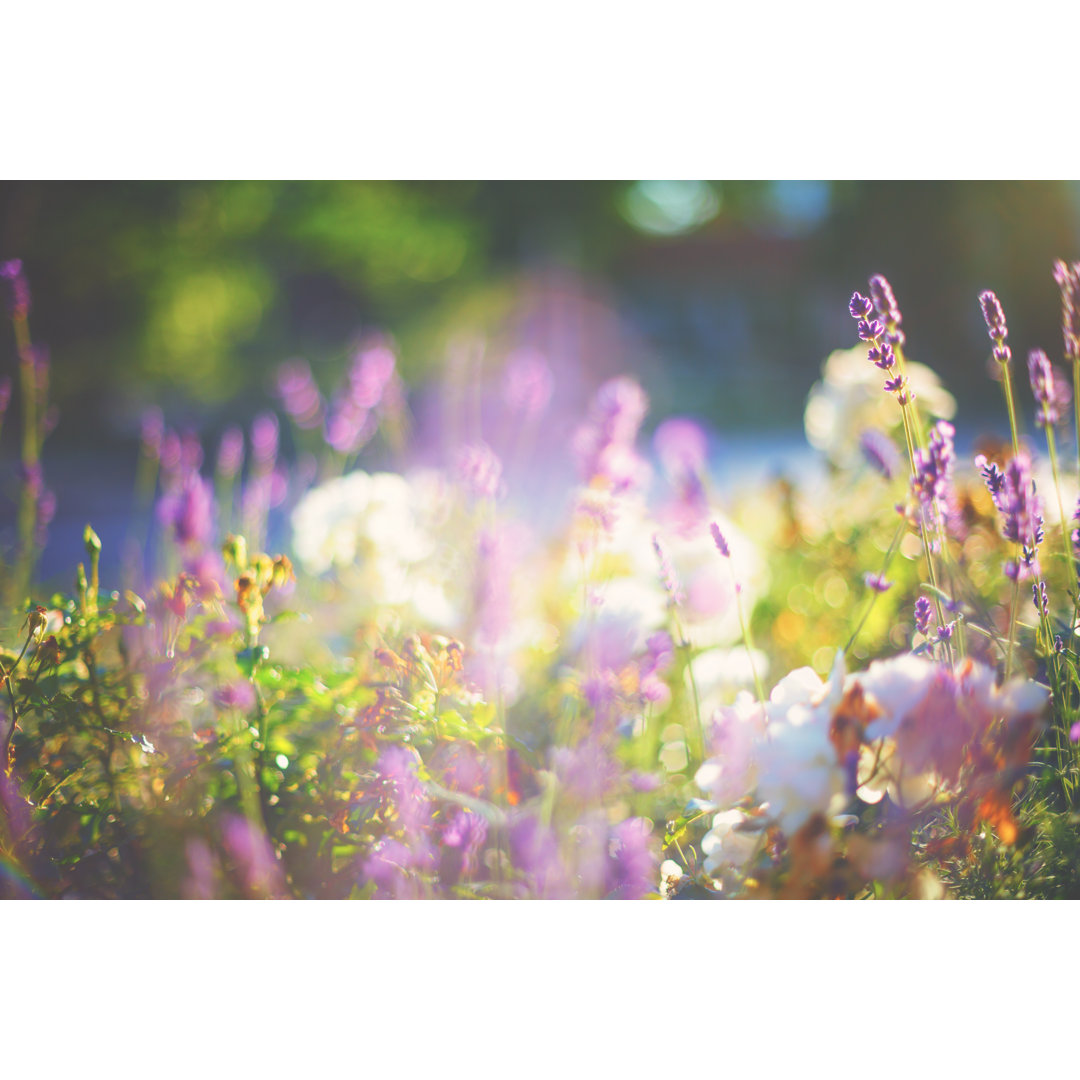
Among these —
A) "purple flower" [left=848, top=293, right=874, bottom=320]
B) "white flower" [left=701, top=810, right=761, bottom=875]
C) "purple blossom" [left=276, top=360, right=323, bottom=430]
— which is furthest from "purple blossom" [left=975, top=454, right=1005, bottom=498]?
"purple blossom" [left=276, top=360, right=323, bottom=430]

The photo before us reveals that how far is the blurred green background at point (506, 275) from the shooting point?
1751 millimetres

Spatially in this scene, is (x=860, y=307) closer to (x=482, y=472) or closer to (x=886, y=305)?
(x=886, y=305)

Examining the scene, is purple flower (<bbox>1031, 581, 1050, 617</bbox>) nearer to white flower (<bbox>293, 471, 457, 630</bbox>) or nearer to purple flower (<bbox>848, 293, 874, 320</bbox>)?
purple flower (<bbox>848, 293, 874, 320</bbox>)

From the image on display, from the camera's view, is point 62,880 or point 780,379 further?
point 780,379

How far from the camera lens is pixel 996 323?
47.3 inches

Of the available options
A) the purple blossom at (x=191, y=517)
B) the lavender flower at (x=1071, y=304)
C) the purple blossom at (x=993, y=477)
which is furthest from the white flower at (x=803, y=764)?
the purple blossom at (x=191, y=517)

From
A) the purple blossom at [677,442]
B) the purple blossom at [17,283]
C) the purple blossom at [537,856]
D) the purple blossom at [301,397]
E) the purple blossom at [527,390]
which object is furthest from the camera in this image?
the purple blossom at [301,397]

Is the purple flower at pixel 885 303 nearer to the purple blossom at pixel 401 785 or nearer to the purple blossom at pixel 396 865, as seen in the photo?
the purple blossom at pixel 401 785

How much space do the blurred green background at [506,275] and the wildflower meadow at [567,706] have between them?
326mm

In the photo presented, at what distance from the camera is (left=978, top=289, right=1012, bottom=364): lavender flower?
119cm
